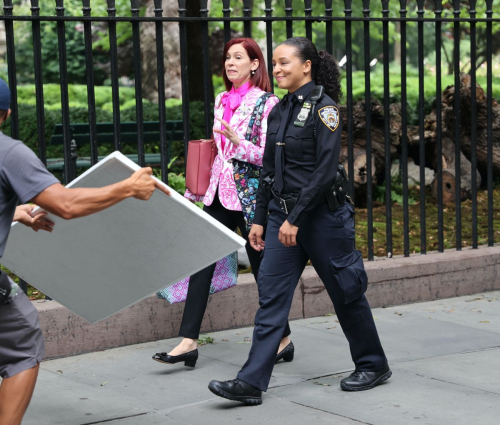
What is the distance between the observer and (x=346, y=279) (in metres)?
4.61

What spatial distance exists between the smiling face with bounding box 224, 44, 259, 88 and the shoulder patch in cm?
86

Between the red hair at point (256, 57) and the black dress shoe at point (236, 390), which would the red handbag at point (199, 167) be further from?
the black dress shoe at point (236, 390)

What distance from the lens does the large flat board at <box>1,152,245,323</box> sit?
3896mm

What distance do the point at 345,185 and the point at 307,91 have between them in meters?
0.53

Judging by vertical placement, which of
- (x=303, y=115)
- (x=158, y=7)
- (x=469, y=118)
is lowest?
(x=469, y=118)

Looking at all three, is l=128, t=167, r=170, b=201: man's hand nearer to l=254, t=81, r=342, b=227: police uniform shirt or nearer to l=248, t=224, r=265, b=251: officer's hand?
l=254, t=81, r=342, b=227: police uniform shirt

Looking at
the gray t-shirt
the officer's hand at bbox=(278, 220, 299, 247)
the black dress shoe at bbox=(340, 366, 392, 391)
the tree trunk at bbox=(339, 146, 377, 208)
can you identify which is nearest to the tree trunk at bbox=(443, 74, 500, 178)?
the tree trunk at bbox=(339, 146, 377, 208)

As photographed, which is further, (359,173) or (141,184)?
(359,173)

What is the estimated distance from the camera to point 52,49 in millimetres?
34250

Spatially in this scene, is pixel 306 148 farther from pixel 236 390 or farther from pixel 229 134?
pixel 236 390

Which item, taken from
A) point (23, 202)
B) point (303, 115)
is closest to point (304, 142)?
point (303, 115)

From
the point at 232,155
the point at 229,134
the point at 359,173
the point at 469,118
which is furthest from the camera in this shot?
the point at 469,118

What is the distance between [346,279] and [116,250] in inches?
48.2

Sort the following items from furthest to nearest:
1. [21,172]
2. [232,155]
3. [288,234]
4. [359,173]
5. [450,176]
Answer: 1. [450,176]
2. [359,173]
3. [232,155]
4. [288,234]
5. [21,172]
